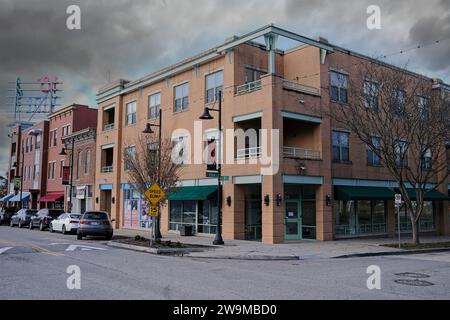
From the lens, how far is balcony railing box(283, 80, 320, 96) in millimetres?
24333

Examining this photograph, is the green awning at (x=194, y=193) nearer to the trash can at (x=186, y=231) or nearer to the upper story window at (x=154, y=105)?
the trash can at (x=186, y=231)

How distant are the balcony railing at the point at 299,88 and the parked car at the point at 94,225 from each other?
39.2 feet

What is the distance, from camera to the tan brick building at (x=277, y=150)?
23656 mm

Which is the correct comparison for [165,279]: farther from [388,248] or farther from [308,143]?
[308,143]

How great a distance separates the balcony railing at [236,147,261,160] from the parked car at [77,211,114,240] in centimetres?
798

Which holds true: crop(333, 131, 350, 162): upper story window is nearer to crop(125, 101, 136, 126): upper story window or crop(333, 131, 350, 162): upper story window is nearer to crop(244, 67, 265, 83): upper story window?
crop(244, 67, 265, 83): upper story window

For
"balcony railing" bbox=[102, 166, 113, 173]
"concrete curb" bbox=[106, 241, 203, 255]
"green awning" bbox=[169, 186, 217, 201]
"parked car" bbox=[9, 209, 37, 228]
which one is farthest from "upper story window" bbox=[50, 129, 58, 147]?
"concrete curb" bbox=[106, 241, 203, 255]

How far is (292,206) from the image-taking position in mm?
25625

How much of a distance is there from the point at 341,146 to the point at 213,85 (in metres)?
8.37

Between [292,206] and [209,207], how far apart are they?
16.3 ft

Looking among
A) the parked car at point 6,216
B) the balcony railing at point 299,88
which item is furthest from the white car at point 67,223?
the balcony railing at point 299,88

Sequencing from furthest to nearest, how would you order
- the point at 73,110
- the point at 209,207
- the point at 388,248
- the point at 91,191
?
the point at 73,110 → the point at 91,191 → the point at 209,207 → the point at 388,248
